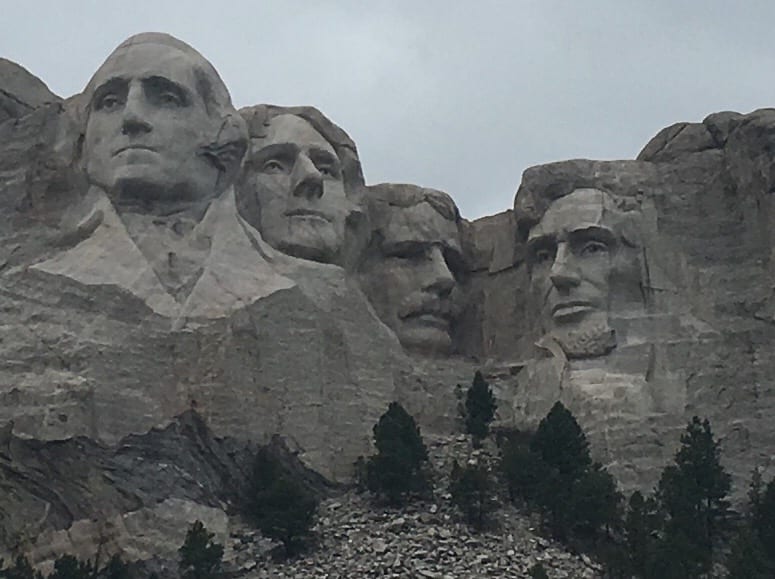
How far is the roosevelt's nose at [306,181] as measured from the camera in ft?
82.8

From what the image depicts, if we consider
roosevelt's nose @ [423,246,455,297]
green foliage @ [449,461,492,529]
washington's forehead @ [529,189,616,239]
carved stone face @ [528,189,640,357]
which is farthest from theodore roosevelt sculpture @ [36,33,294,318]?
washington's forehead @ [529,189,616,239]

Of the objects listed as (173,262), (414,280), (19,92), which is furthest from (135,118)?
(414,280)

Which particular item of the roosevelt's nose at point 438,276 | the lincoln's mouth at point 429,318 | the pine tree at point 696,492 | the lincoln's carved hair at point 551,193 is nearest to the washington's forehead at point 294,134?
the roosevelt's nose at point 438,276

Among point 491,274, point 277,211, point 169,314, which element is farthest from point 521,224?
point 169,314

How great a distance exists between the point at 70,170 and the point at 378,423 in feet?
12.6

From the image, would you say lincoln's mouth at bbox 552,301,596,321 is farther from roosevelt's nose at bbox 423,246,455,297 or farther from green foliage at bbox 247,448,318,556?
green foliage at bbox 247,448,318,556

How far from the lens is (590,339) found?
2522 cm

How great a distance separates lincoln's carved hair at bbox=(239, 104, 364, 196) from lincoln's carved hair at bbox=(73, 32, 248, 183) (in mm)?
847

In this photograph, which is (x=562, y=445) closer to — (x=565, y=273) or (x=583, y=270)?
(x=565, y=273)

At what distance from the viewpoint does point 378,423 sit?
23.9 meters

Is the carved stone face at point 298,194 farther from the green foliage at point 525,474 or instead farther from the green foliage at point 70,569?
the green foliage at point 70,569

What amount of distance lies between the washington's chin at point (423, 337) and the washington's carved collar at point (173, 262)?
7.10 ft

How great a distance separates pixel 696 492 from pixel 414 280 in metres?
4.27

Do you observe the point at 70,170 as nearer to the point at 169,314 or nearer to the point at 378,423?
the point at 169,314
